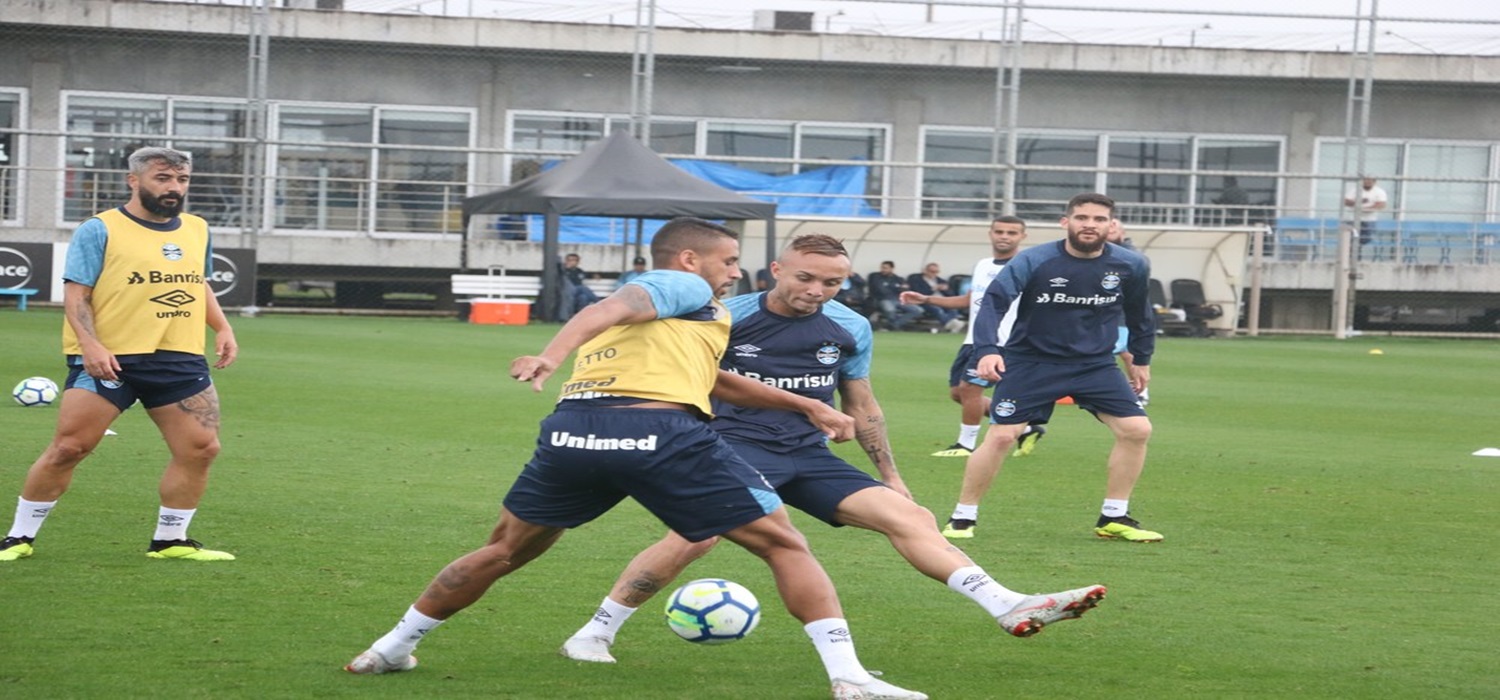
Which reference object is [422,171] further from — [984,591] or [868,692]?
[868,692]

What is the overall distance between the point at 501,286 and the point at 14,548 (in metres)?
22.1

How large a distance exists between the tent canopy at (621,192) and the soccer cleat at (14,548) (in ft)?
60.9

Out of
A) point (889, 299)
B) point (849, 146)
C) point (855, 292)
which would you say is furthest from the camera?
point (849, 146)

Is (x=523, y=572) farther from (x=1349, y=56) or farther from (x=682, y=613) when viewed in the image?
(x=1349, y=56)

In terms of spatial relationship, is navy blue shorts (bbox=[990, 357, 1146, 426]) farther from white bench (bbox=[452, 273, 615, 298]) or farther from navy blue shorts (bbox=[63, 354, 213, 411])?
white bench (bbox=[452, 273, 615, 298])

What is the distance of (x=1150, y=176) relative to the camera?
3556 centimetres

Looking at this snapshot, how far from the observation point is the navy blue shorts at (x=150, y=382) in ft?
24.9

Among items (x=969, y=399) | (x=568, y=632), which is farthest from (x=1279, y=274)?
(x=568, y=632)

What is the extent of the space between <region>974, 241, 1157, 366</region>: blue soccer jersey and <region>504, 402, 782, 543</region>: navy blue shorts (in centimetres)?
411

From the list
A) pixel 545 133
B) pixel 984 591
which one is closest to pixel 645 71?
pixel 545 133

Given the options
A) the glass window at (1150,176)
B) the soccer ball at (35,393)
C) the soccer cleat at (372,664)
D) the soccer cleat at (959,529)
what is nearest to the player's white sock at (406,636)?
the soccer cleat at (372,664)

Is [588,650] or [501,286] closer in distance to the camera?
[588,650]

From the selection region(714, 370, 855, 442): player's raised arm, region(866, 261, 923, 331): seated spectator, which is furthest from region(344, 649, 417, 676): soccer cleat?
region(866, 261, 923, 331): seated spectator

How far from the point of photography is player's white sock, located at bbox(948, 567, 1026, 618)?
18.4ft
